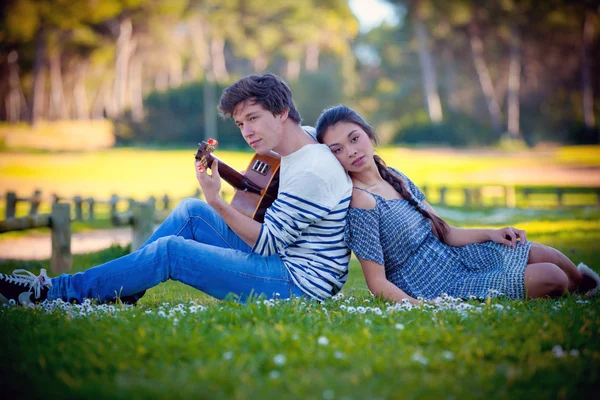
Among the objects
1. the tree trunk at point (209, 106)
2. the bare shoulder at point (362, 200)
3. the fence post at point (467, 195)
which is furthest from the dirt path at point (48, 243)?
the tree trunk at point (209, 106)

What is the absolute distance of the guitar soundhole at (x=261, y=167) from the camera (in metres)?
5.46

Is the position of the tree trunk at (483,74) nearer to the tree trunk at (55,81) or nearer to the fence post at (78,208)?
the tree trunk at (55,81)

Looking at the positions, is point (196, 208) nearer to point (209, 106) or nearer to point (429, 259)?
point (429, 259)

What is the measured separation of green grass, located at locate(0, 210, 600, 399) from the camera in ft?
10.4

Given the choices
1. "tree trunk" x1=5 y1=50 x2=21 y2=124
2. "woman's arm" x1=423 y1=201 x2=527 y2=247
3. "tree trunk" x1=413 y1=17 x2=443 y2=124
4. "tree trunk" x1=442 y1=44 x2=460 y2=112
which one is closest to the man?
"woman's arm" x1=423 y1=201 x2=527 y2=247

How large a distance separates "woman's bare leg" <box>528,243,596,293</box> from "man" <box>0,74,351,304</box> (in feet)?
5.13

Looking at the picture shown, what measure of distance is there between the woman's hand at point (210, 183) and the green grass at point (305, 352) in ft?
2.67

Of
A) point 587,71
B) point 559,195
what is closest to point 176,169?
point 559,195

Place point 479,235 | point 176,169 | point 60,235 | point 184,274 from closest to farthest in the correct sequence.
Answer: point 184,274
point 479,235
point 60,235
point 176,169

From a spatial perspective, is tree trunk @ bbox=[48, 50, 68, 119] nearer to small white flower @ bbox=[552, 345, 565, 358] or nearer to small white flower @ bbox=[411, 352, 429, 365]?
small white flower @ bbox=[411, 352, 429, 365]

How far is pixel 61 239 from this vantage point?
923 centimetres

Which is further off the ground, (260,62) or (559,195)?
(260,62)

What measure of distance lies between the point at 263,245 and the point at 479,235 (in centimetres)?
196

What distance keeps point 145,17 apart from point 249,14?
9865 mm
